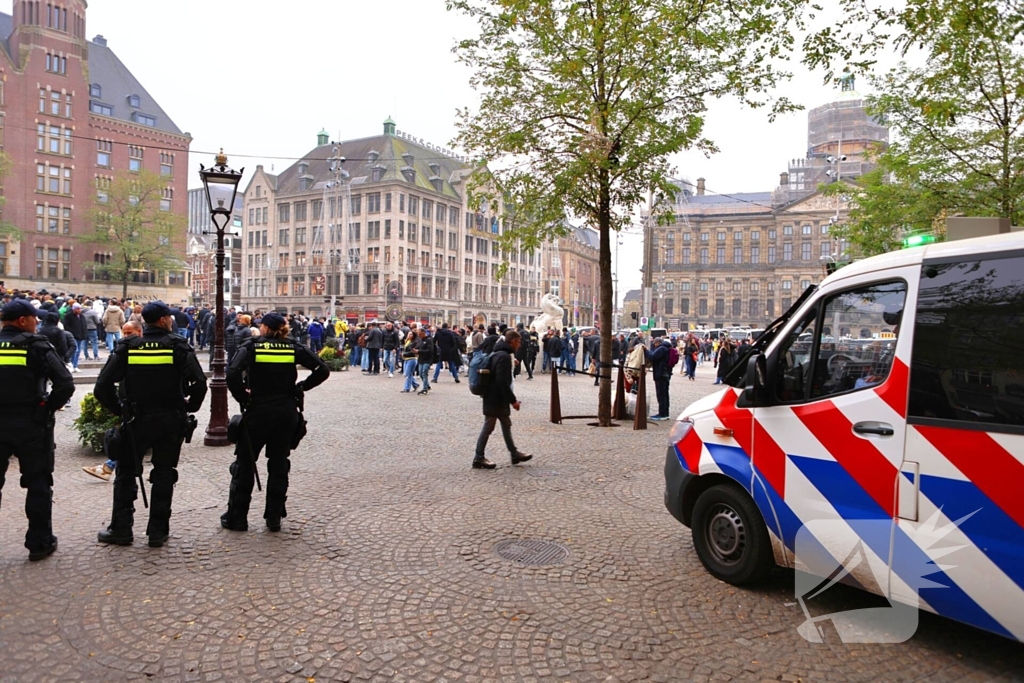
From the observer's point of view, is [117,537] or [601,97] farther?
[601,97]

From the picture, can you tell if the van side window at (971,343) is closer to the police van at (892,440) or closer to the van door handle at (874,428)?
the police van at (892,440)

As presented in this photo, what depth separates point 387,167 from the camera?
2906 inches

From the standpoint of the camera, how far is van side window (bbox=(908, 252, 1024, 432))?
3.25 metres

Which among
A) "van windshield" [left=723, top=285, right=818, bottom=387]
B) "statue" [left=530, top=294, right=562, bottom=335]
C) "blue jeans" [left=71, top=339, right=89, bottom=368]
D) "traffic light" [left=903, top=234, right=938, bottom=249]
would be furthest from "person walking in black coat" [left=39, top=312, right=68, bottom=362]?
"statue" [left=530, top=294, right=562, bottom=335]

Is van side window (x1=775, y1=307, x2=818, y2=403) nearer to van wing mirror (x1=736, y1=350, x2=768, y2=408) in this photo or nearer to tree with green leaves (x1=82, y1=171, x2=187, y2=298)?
van wing mirror (x1=736, y1=350, x2=768, y2=408)

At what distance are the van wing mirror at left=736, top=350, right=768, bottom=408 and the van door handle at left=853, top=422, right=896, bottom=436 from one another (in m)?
0.65

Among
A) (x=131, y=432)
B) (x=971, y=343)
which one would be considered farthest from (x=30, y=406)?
(x=971, y=343)

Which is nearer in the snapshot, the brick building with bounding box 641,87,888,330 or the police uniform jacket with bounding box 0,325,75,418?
the police uniform jacket with bounding box 0,325,75,418

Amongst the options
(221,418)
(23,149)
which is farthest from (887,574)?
(23,149)

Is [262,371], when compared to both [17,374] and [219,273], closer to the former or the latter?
[17,374]

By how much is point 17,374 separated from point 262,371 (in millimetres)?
1621

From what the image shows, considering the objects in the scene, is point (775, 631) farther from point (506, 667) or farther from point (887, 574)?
point (506, 667)

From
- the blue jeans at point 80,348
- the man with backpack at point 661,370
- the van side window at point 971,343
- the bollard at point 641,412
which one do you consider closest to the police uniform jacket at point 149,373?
the van side window at point 971,343

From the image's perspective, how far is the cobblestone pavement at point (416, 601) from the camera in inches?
139
